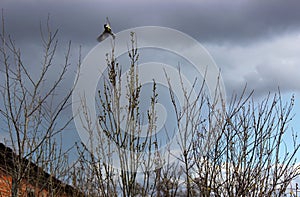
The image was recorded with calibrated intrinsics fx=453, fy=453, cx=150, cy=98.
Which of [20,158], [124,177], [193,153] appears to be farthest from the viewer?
[193,153]

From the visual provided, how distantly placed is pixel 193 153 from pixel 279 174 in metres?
1.07

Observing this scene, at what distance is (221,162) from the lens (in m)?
5.73

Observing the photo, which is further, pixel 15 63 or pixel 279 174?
pixel 15 63

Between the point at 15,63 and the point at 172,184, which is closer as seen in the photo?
the point at 172,184

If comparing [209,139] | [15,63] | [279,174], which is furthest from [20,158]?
[279,174]

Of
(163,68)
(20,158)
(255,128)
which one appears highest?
(163,68)

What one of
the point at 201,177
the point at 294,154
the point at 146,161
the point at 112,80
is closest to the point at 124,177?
the point at 146,161

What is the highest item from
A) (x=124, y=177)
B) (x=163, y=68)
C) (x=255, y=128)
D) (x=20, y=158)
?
(x=163, y=68)

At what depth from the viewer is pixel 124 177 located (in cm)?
457

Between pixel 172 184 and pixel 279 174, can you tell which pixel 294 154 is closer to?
pixel 279 174

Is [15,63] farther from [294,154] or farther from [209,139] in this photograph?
[294,154]

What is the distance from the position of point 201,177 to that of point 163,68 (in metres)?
1.44

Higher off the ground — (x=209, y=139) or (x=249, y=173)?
(x=209, y=139)

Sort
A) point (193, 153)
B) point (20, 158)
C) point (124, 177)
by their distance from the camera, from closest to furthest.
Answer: point (124, 177) → point (20, 158) → point (193, 153)
